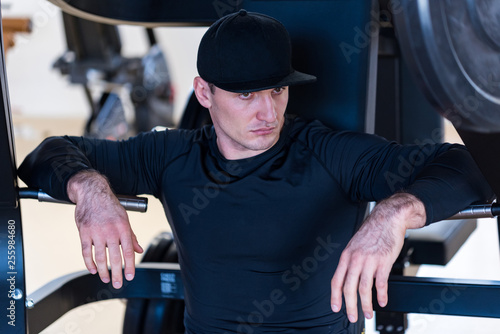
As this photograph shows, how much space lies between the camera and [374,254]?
3.47 feet

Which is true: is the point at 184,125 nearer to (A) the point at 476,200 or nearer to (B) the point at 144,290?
(B) the point at 144,290

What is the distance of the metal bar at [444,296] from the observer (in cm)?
146

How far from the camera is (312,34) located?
5.15 feet

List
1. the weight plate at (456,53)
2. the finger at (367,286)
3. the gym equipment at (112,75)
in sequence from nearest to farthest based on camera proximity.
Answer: the weight plate at (456,53) → the finger at (367,286) → the gym equipment at (112,75)

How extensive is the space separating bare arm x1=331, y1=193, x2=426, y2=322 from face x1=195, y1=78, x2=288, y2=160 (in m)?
0.34

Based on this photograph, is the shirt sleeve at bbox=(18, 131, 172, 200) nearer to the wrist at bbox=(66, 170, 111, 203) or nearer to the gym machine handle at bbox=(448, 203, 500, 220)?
the wrist at bbox=(66, 170, 111, 203)

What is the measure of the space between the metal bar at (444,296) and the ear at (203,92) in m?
0.53

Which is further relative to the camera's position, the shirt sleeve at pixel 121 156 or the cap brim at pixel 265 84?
the shirt sleeve at pixel 121 156

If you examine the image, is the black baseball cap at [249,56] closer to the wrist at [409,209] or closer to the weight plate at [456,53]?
the wrist at [409,209]

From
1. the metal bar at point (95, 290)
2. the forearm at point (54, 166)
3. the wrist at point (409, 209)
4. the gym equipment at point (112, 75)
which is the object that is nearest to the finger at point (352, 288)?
the wrist at point (409, 209)

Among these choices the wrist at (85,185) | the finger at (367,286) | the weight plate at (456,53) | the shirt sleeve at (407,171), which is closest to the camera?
the weight plate at (456,53)

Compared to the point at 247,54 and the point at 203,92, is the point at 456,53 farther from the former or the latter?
the point at 203,92

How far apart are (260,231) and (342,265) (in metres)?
0.38

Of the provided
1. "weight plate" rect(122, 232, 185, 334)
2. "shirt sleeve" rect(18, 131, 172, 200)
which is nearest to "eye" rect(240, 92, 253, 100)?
"shirt sleeve" rect(18, 131, 172, 200)
